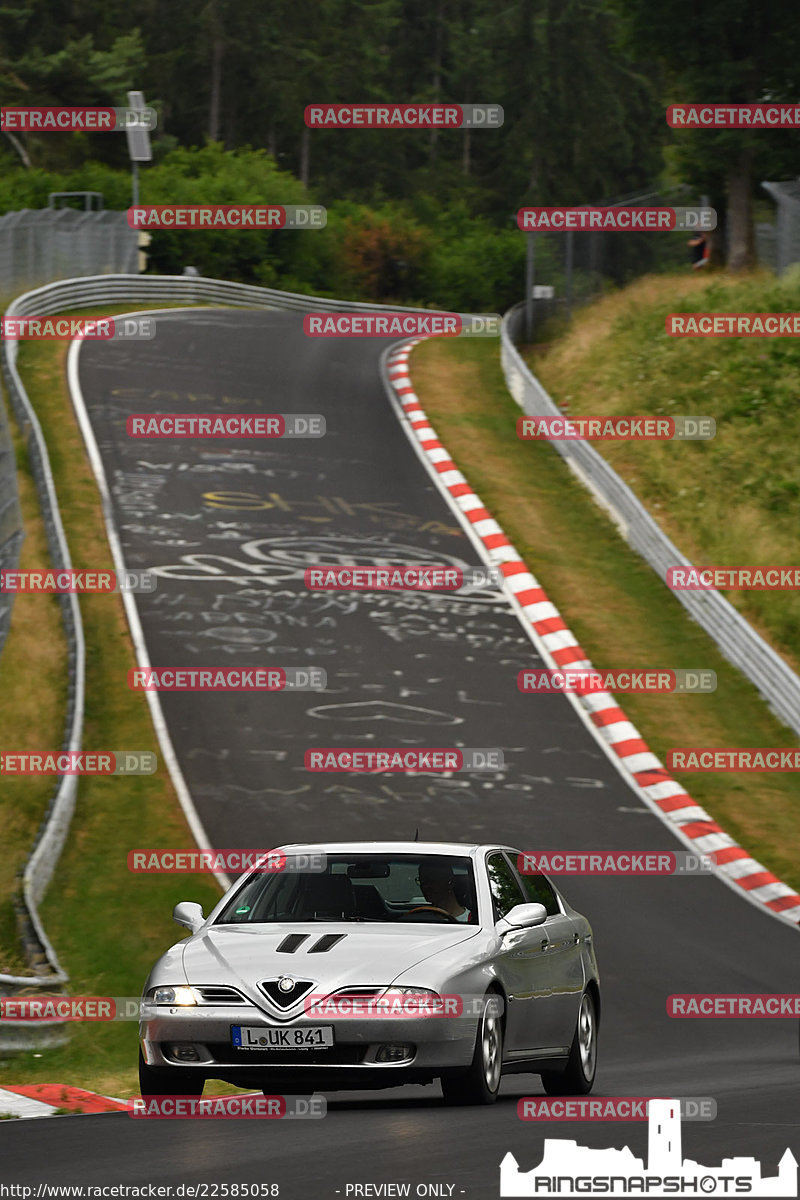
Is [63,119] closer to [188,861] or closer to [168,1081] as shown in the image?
[188,861]

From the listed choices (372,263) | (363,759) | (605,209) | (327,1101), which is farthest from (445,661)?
(372,263)

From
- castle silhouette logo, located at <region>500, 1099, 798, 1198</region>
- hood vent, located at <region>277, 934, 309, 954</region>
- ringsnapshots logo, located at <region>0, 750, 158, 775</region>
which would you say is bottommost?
ringsnapshots logo, located at <region>0, 750, 158, 775</region>

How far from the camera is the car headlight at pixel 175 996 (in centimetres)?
838

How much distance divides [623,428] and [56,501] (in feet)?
30.8

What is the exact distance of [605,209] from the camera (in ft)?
113

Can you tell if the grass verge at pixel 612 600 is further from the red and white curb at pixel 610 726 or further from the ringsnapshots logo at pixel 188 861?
the ringsnapshots logo at pixel 188 861

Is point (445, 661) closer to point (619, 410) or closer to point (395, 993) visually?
point (619, 410)

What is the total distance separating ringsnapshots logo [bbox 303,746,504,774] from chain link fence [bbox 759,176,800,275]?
16660 mm

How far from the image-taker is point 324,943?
858 centimetres

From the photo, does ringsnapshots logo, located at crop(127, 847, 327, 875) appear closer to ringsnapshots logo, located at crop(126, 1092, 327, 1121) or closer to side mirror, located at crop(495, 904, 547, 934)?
side mirror, located at crop(495, 904, 547, 934)

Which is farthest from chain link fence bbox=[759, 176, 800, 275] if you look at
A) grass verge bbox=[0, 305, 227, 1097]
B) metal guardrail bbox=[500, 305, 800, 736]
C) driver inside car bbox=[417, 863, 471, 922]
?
driver inside car bbox=[417, 863, 471, 922]

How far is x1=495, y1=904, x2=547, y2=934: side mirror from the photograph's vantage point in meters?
9.12

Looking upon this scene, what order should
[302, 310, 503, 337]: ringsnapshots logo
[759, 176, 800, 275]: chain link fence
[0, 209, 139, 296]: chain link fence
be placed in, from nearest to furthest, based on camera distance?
[759, 176, 800, 275]: chain link fence → [302, 310, 503, 337]: ringsnapshots logo → [0, 209, 139, 296]: chain link fence

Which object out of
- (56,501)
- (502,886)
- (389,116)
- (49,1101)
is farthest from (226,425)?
(389,116)
